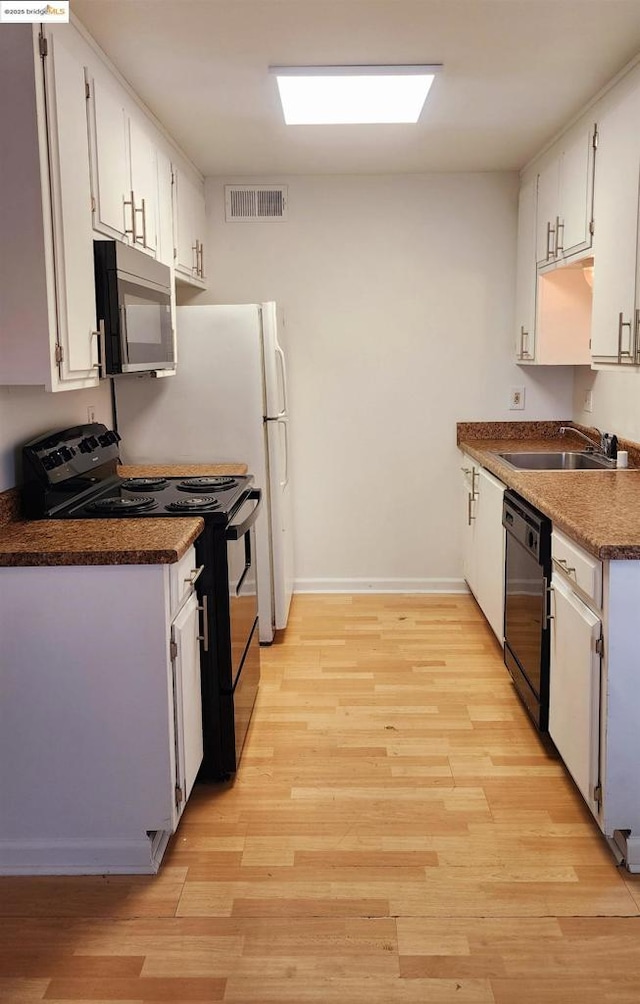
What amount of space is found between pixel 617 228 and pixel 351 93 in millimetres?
1105

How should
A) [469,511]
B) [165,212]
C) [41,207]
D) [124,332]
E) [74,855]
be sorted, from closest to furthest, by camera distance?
[41,207], [74,855], [124,332], [165,212], [469,511]

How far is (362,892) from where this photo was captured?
223cm

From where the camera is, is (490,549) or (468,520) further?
(468,520)

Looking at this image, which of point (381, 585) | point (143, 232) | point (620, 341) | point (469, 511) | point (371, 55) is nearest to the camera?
point (371, 55)

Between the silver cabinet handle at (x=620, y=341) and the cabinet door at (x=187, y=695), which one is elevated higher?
the silver cabinet handle at (x=620, y=341)

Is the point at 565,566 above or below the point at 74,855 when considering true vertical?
above

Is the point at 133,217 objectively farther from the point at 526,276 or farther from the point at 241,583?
the point at 526,276

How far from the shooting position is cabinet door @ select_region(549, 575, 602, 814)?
2.33 meters

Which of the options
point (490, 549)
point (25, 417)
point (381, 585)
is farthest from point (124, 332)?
point (381, 585)

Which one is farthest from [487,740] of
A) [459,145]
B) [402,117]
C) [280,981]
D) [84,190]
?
[459,145]

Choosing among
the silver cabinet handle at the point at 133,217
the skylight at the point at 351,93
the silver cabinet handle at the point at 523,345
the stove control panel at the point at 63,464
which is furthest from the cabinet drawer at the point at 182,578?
the silver cabinet handle at the point at 523,345

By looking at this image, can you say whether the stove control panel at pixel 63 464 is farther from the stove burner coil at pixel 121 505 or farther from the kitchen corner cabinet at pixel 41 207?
the kitchen corner cabinet at pixel 41 207

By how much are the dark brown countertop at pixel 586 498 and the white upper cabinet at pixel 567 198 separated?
0.92m

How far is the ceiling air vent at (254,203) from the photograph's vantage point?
15.5ft
